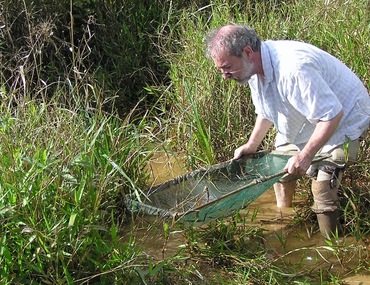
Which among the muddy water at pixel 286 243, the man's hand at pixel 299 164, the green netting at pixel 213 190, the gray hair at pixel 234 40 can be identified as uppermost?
the gray hair at pixel 234 40

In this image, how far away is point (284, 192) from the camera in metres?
4.55

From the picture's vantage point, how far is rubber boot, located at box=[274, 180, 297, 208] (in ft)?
14.8

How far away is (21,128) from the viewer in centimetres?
400

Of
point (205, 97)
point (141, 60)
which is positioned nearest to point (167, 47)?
point (141, 60)

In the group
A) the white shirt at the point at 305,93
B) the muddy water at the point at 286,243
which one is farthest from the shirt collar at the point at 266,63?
the muddy water at the point at 286,243

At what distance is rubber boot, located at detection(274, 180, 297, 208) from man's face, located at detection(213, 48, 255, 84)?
0.98m

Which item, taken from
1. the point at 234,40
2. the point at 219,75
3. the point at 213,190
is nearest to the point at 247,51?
the point at 234,40

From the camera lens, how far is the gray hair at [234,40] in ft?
12.2

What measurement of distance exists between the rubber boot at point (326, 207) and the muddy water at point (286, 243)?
0.10 metres

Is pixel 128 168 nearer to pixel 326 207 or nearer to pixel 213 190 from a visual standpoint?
pixel 213 190

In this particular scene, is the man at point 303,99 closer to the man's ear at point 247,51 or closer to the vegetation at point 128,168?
the man's ear at point 247,51

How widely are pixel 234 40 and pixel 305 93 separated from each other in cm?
50

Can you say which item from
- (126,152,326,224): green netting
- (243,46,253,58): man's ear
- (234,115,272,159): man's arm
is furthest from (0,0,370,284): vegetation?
(243,46,253,58): man's ear

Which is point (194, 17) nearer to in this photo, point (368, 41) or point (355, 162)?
point (368, 41)
